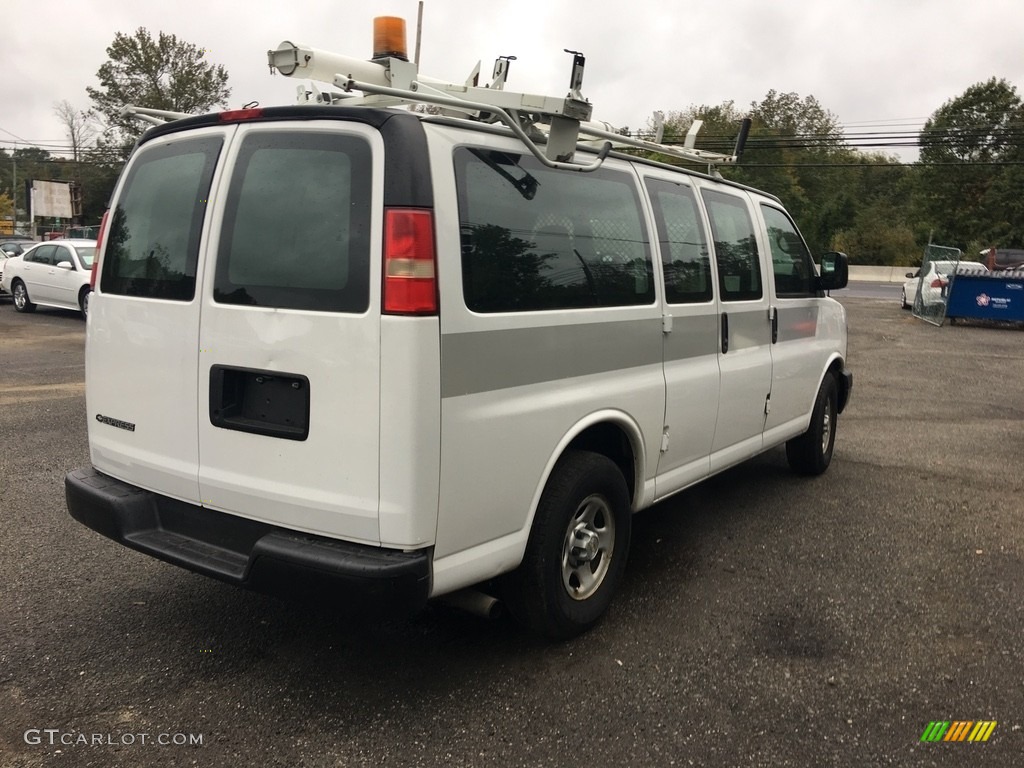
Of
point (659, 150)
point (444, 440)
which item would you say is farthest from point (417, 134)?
point (659, 150)

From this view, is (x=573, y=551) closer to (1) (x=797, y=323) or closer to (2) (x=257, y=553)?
(2) (x=257, y=553)

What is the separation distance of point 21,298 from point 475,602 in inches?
713

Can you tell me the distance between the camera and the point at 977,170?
53.9m

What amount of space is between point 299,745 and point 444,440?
1131mm

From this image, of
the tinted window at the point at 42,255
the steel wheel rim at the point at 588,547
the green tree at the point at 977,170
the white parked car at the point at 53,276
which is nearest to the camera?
the steel wheel rim at the point at 588,547

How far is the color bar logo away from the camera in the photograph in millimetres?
2928

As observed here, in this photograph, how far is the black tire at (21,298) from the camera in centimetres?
1777

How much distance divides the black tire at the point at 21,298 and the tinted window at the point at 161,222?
54.1 ft

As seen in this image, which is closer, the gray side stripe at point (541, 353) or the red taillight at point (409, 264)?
the red taillight at point (409, 264)

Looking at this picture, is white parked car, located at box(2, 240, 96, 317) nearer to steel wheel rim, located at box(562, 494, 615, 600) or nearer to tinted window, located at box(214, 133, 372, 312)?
tinted window, located at box(214, 133, 372, 312)

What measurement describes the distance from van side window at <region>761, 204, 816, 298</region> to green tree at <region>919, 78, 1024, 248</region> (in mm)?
53214

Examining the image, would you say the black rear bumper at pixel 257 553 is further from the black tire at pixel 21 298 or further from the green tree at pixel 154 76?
the green tree at pixel 154 76

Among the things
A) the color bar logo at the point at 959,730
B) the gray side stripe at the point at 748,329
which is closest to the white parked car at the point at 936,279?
the gray side stripe at the point at 748,329

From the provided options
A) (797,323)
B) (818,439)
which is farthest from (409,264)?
(818,439)
